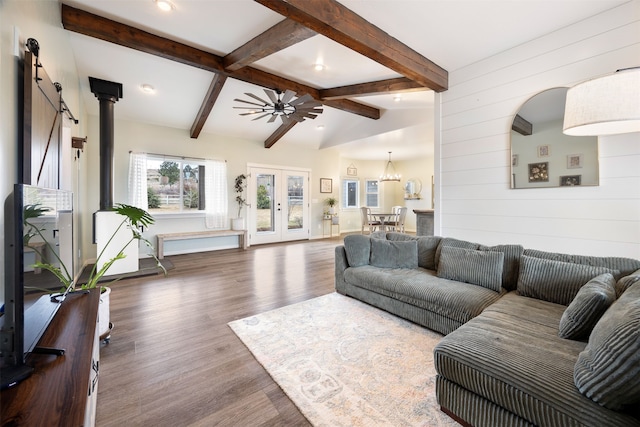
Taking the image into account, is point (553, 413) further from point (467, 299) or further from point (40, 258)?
point (40, 258)

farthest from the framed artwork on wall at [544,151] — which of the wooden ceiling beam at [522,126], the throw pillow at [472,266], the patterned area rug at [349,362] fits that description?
the patterned area rug at [349,362]

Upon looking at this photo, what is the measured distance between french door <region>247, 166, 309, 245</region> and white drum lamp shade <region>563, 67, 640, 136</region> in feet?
20.9

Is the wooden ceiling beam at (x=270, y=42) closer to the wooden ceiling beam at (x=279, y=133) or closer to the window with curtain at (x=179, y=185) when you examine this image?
the wooden ceiling beam at (x=279, y=133)

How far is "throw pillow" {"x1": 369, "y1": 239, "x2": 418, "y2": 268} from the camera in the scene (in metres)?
3.22

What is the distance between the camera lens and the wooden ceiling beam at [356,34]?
2289 mm

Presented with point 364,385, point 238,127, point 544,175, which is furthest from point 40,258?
point 238,127

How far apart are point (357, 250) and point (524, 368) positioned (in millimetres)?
2142

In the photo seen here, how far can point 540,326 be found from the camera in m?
1.73

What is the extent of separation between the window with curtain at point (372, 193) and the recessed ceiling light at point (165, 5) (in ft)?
25.6

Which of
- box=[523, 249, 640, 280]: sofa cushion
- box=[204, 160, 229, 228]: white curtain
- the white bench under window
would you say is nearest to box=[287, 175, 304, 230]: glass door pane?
the white bench under window

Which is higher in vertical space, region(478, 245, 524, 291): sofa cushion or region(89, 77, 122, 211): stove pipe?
region(89, 77, 122, 211): stove pipe

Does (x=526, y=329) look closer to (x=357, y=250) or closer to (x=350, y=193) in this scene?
(x=357, y=250)

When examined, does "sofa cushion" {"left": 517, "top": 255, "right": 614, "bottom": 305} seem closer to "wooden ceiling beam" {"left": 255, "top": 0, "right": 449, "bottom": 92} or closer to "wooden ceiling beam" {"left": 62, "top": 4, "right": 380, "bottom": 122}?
"wooden ceiling beam" {"left": 255, "top": 0, "right": 449, "bottom": 92}

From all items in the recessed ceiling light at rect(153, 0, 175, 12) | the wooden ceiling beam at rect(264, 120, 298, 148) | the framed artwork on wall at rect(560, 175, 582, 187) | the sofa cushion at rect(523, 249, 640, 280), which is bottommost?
the sofa cushion at rect(523, 249, 640, 280)
